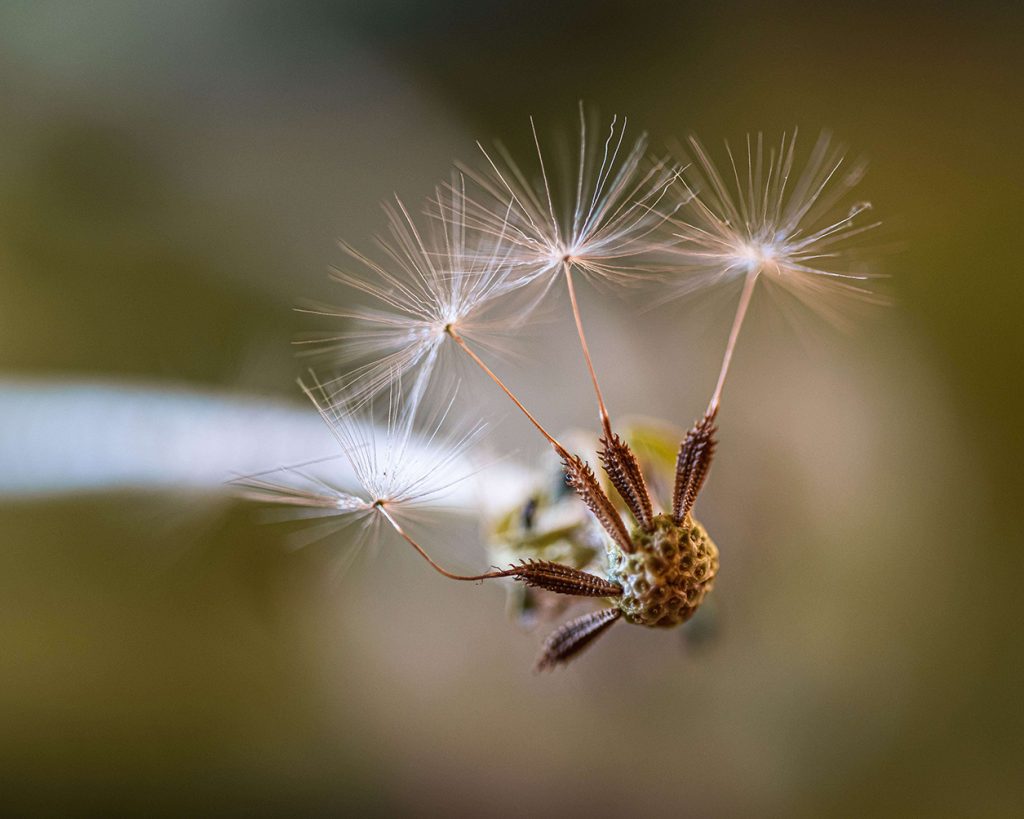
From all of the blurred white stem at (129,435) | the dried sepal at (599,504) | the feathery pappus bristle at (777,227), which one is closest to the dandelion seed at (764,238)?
the feathery pappus bristle at (777,227)

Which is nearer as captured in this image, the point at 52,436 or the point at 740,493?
the point at 52,436

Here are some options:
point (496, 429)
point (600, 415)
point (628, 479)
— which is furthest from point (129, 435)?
point (628, 479)

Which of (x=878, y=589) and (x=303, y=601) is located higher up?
(x=303, y=601)

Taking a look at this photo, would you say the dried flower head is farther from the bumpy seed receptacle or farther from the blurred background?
the blurred background

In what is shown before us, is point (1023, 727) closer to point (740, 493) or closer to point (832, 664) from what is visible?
A: point (832, 664)

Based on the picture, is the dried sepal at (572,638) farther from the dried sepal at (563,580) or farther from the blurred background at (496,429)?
the blurred background at (496,429)

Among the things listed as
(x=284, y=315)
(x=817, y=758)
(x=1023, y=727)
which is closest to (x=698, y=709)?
(x=817, y=758)

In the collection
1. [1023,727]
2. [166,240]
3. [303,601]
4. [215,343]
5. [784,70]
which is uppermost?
[784,70]

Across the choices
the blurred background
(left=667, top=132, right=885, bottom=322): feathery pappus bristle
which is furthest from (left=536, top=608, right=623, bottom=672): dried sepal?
the blurred background
